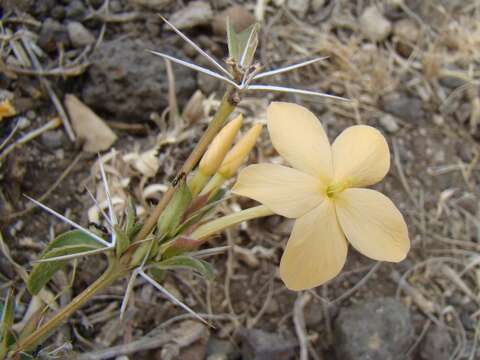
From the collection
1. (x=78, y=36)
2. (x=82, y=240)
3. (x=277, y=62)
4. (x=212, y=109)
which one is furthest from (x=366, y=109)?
(x=82, y=240)

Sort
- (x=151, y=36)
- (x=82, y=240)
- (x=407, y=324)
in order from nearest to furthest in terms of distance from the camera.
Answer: (x=82, y=240) < (x=407, y=324) < (x=151, y=36)

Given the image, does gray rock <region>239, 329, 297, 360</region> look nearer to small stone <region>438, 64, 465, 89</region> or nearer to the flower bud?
→ the flower bud

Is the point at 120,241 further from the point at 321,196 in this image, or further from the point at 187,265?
the point at 321,196

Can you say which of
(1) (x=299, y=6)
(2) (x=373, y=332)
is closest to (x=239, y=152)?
(2) (x=373, y=332)

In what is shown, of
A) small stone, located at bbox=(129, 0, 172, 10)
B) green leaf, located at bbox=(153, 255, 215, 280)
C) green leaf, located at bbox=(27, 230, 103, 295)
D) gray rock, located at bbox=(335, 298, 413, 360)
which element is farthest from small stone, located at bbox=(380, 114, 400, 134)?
green leaf, located at bbox=(27, 230, 103, 295)

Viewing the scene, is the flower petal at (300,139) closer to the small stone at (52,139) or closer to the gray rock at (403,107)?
the small stone at (52,139)

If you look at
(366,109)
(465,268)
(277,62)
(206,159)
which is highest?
(206,159)

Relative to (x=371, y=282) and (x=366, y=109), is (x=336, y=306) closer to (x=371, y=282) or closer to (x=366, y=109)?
(x=371, y=282)
